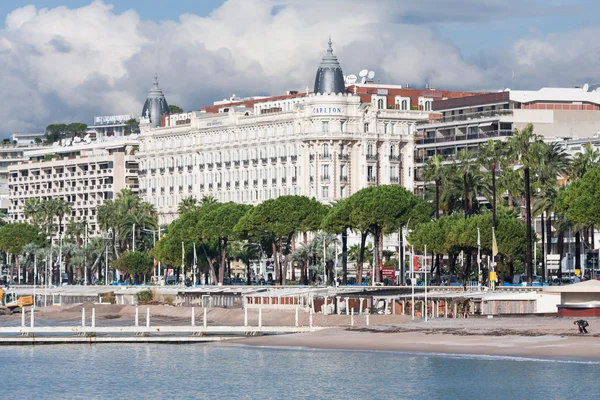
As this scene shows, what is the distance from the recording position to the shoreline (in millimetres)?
85250

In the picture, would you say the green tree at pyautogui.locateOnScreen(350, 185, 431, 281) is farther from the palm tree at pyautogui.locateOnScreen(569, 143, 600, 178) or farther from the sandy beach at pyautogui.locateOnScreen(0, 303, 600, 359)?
the sandy beach at pyautogui.locateOnScreen(0, 303, 600, 359)

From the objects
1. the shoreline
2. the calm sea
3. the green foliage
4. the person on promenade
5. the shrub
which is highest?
the green foliage

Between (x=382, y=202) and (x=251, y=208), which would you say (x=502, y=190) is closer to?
(x=382, y=202)

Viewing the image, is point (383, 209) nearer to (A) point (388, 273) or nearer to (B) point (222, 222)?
(A) point (388, 273)

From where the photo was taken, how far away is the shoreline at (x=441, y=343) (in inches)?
3356

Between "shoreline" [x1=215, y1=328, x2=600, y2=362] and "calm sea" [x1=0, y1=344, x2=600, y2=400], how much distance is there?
0.94 metres

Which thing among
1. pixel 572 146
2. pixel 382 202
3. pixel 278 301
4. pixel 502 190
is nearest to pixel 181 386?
pixel 278 301

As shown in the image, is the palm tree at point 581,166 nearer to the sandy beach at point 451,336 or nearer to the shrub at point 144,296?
the sandy beach at point 451,336

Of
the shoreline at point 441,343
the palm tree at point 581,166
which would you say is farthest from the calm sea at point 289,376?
the palm tree at point 581,166

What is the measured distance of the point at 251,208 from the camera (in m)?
178

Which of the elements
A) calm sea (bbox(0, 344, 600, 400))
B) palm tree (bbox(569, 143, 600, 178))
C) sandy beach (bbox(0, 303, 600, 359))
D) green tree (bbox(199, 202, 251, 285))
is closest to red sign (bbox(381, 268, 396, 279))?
green tree (bbox(199, 202, 251, 285))

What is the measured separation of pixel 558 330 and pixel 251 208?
286ft

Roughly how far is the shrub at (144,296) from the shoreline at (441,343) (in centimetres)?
7131

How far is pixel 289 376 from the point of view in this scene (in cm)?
8612
